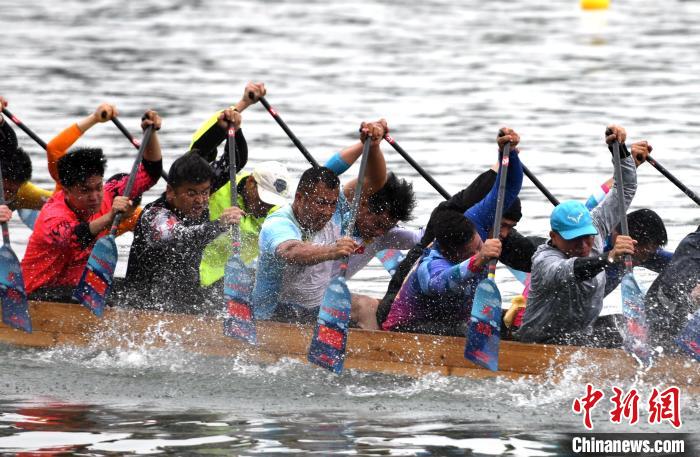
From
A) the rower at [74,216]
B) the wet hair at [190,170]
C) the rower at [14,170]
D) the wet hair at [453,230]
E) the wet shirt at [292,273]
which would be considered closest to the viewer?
the wet hair at [453,230]

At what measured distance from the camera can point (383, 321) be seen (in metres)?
10.6

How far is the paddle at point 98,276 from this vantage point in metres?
11.1

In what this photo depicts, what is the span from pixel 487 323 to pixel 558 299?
475 millimetres

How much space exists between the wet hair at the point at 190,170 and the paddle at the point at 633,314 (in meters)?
2.92

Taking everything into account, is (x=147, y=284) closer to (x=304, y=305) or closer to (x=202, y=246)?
(x=202, y=246)

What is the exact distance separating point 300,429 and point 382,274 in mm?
5368

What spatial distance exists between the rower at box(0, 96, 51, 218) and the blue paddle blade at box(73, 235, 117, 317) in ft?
4.10

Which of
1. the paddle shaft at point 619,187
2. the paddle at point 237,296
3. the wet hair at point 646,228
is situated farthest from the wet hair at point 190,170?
the wet hair at point 646,228

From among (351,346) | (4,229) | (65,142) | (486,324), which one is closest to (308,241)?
(351,346)

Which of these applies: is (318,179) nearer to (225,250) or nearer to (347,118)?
(225,250)

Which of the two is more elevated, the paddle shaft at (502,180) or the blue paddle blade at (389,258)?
the paddle shaft at (502,180)

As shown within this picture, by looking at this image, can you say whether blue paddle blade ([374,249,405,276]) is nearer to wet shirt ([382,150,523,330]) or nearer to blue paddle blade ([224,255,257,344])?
wet shirt ([382,150,523,330])

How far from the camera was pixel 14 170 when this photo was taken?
488 inches

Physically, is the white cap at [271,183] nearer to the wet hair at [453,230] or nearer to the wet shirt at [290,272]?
the wet shirt at [290,272]
